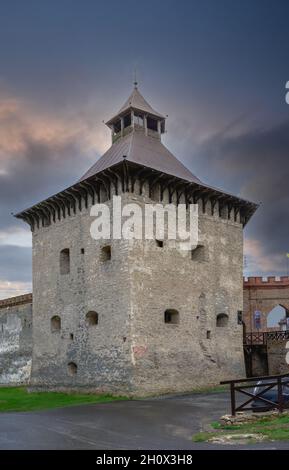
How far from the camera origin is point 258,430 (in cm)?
1101

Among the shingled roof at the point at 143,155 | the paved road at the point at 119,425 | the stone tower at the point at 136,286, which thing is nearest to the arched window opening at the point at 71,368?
the stone tower at the point at 136,286

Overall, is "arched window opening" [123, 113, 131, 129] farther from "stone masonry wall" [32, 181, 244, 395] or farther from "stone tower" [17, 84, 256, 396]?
"stone masonry wall" [32, 181, 244, 395]

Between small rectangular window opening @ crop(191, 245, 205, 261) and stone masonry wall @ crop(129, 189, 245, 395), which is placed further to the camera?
small rectangular window opening @ crop(191, 245, 205, 261)

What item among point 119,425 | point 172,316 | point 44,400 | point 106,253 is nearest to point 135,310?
point 172,316

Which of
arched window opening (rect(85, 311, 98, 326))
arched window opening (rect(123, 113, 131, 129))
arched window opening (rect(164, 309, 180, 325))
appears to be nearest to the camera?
arched window opening (rect(164, 309, 180, 325))

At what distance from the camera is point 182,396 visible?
64.8ft

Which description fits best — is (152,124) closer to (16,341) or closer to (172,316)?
(172,316)

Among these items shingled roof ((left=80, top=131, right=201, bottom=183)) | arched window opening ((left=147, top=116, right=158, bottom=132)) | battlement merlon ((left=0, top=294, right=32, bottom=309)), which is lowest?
battlement merlon ((left=0, top=294, right=32, bottom=309))

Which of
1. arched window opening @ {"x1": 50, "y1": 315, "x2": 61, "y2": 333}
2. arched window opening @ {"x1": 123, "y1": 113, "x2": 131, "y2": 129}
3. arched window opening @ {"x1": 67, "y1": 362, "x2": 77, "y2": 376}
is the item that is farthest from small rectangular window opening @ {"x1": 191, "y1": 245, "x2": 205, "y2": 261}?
arched window opening @ {"x1": 123, "y1": 113, "x2": 131, "y2": 129}

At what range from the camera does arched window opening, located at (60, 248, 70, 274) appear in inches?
961

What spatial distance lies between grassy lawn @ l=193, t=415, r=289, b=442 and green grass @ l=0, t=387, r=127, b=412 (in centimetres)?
805

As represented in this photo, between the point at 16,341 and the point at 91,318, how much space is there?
8349 millimetres
